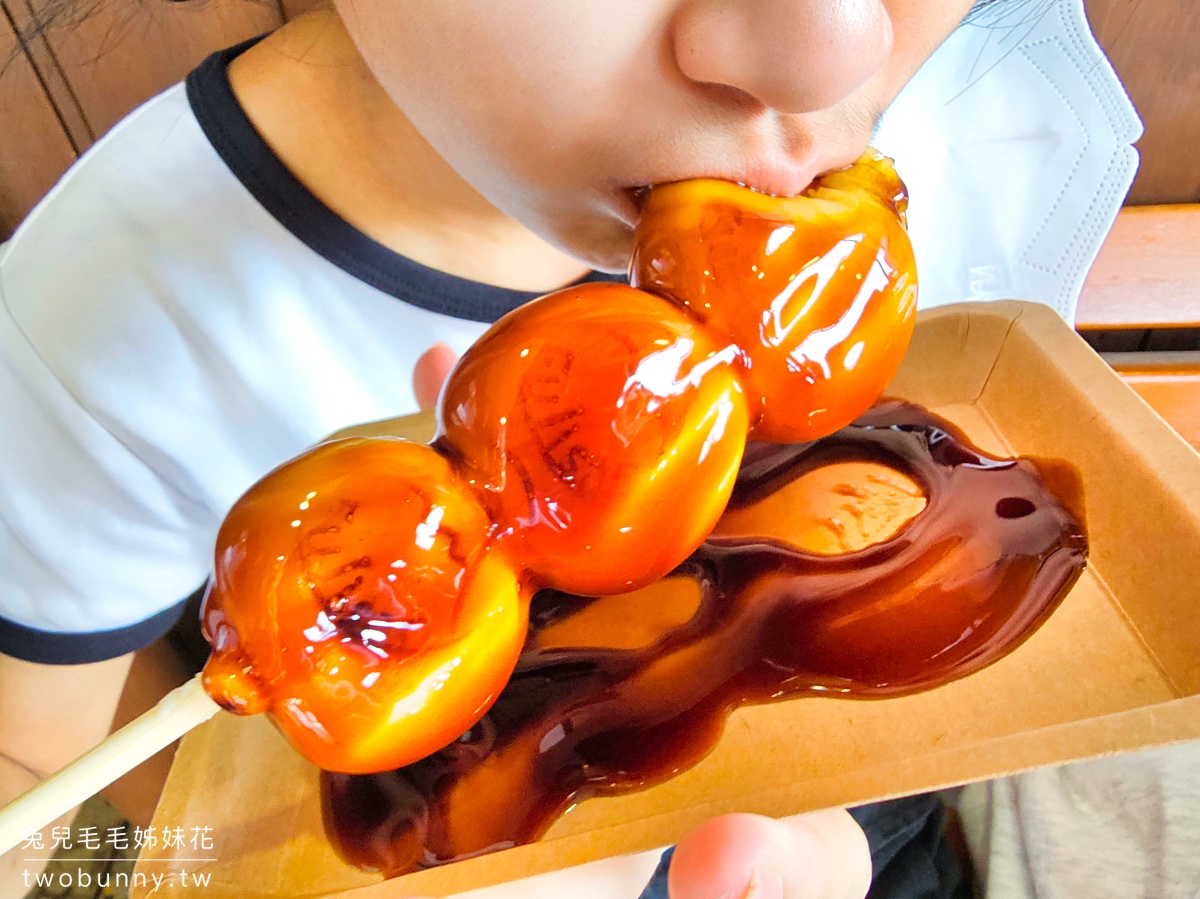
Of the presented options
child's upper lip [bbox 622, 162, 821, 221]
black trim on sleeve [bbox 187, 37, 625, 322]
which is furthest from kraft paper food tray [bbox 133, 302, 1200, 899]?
black trim on sleeve [bbox 187, 37, 625, 322]

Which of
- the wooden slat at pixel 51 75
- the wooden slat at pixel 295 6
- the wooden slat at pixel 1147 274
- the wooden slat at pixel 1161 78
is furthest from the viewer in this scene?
the wooden slat at pixel 1147 274

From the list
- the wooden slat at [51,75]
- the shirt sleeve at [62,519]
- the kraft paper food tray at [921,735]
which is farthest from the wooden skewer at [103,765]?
the wooden slat at [51,75]

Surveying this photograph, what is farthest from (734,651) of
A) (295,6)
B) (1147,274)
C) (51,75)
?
(1147,274)

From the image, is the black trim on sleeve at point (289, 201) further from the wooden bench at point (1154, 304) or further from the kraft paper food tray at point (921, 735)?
the wooden bench at point (1154, 304)

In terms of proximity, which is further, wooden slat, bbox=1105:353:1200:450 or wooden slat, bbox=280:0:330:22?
wooden slat, bbox=1105:353:1200:450

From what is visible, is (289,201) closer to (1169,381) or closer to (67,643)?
(67,643)

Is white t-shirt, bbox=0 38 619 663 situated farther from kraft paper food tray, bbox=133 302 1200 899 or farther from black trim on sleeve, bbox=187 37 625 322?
kraft paper food tray, bbox=133 302 1200 899
